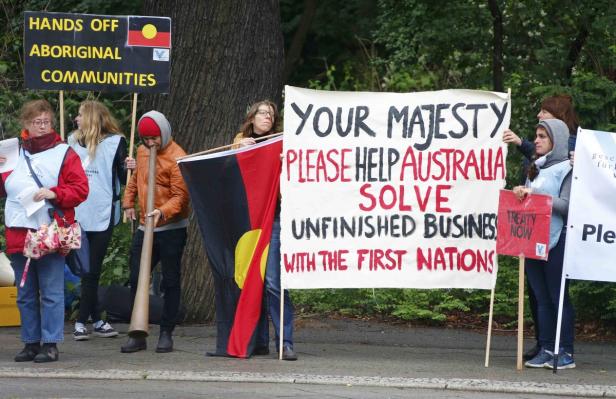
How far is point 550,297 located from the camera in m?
8.87

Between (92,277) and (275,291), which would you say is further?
(92,277)

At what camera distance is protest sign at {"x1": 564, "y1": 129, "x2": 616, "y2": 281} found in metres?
8.57

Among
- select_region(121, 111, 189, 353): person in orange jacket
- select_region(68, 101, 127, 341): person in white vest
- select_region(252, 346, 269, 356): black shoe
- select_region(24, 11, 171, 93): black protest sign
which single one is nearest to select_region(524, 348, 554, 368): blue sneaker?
select_region(252, 346, 269, 356): black shoe

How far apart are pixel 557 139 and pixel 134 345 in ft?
11.2

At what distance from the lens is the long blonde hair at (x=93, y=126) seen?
1006 cm

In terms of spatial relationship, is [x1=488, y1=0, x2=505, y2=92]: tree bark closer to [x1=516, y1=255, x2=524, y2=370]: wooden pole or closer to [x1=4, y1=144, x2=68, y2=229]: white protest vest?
[x1=516, y1=255, x2=524, y2=370]: wooden pole

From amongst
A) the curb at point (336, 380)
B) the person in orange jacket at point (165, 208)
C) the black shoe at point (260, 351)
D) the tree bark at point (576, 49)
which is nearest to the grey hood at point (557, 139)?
the curb at point (336, 380)

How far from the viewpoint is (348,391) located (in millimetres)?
7855

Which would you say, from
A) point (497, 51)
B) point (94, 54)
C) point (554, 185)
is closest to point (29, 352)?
point (94, 54)

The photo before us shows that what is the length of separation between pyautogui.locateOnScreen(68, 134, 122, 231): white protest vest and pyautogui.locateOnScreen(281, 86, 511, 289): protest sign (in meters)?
1.84

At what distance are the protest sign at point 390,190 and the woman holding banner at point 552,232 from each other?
11.5 inches

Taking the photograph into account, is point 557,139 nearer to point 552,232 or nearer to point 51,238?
point 552,232

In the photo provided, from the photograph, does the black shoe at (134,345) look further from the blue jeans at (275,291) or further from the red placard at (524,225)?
the red placard at (524,225)

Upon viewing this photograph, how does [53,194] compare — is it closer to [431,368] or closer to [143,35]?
[143,35]
